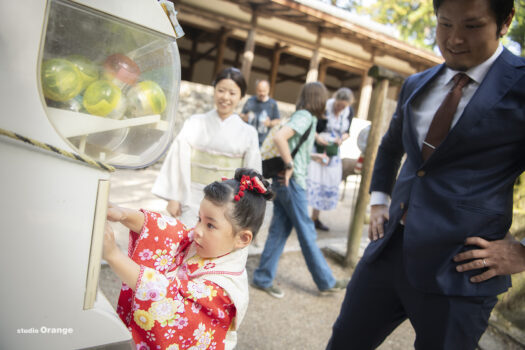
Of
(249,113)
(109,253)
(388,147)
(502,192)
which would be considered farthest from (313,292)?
(249,113)

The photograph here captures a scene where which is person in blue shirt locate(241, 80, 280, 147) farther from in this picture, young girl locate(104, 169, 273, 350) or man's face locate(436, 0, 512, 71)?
man's face locate(436, 0, 512, 71)

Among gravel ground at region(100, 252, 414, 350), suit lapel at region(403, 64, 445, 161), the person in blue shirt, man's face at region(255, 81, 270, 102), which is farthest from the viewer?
the person in blue shirt

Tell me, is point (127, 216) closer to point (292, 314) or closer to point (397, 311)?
Result: point (397, 311)

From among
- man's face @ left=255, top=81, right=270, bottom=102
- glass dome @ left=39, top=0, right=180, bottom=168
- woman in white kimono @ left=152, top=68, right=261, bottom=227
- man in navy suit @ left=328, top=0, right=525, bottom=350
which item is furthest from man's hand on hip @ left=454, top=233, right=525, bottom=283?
man's face @ left=255, top=81, right=270, bottom=102

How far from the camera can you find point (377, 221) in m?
1.59

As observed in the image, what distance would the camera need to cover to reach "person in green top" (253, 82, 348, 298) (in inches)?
113

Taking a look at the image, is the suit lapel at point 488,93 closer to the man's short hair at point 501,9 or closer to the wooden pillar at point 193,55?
the man's short hair at point 501,9

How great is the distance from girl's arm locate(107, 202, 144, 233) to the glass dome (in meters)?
0.29

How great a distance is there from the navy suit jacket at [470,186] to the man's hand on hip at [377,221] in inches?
9.3

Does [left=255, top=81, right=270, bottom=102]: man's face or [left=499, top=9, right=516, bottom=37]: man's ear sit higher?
[left=499, top=9, right=516, bottom=37]: man's ear

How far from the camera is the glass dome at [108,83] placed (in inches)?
27.5

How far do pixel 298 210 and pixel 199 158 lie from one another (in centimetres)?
102

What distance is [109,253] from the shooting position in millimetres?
852

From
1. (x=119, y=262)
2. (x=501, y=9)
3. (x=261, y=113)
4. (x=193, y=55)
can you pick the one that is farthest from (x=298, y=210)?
(x=193, y=55)
